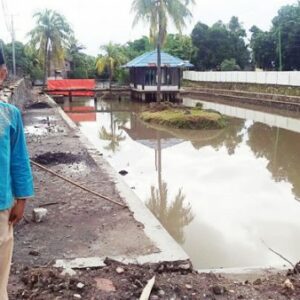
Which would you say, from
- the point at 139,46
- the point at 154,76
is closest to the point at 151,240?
the point at 154,76

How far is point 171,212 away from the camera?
807 cm

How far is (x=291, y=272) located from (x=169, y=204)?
13.8 ft

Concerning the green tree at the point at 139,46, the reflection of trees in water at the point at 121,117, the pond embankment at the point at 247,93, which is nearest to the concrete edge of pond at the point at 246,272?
the reflection of trees in water at the point at 121,117

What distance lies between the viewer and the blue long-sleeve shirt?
2.55 m

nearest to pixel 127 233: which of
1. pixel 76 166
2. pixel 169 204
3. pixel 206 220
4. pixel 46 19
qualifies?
pixel 206 220

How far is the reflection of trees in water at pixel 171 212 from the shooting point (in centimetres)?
724

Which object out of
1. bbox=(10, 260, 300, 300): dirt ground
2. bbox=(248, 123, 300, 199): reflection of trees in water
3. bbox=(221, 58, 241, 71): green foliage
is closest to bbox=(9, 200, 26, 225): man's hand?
bbox=(10, 260, 300, 300): dirt ground

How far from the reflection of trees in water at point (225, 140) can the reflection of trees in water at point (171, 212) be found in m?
5.86

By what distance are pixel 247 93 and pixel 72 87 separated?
526 inches

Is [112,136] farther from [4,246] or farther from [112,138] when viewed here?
[4,246]

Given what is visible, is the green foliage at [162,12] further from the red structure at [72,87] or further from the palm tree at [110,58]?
the palm tree at [110,58]

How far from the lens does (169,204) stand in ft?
28.1

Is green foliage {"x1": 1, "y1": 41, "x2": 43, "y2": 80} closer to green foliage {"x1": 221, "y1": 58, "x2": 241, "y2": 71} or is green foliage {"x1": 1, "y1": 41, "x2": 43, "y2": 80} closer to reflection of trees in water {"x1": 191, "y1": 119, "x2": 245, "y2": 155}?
green foliage {"x1": 221, "y1": 58, "x2": 241, "y2": 71}

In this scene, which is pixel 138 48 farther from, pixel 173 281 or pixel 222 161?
pixel 173 281
